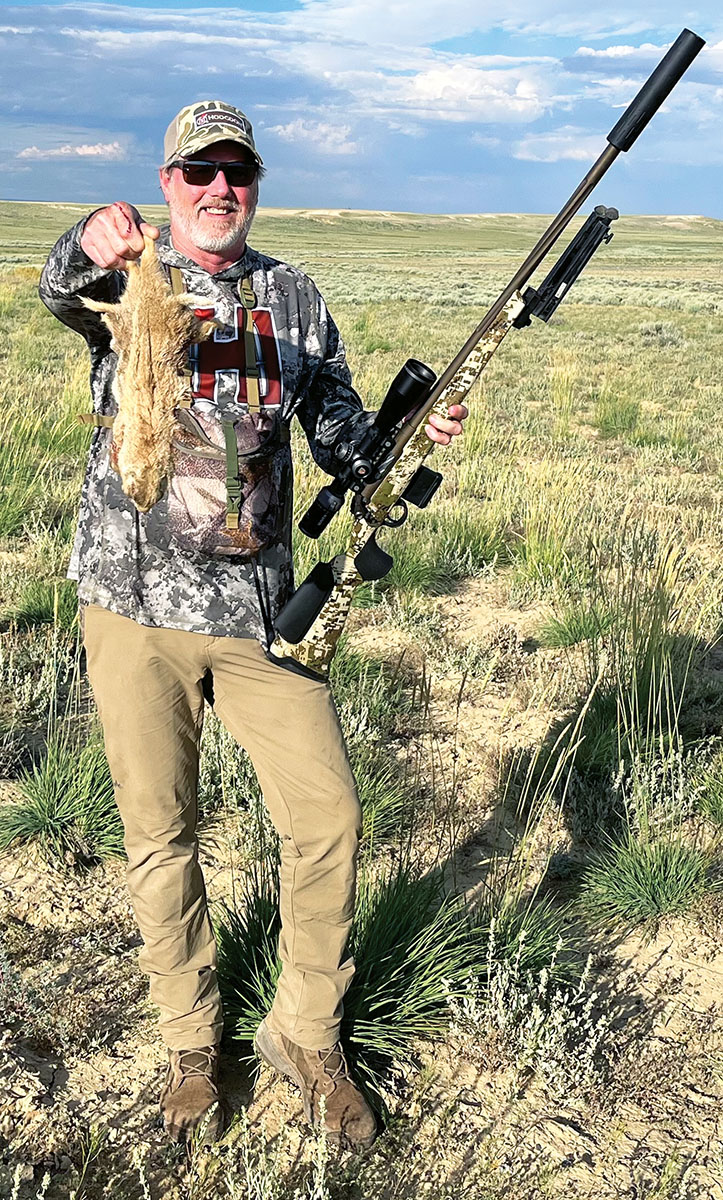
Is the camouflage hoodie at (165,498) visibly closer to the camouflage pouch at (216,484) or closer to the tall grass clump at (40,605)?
the camouflage pouch at (216,484)

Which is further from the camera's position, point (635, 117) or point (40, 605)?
point (40, 605)

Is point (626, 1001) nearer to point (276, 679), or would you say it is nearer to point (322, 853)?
point (322, 853)

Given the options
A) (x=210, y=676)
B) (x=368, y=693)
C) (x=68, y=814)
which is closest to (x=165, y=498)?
(x=210, y=676)

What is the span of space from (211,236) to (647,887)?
257 centimetres

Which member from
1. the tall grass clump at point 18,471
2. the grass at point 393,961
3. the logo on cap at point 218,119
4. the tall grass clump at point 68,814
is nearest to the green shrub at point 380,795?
the grass at point 393,961

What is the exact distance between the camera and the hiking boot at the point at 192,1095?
2.53m

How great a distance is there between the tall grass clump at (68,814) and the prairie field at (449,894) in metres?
0.01

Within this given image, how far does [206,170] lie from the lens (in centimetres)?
246

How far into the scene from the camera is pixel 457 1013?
287 centimetres

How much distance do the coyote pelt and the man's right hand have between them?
1.2 inches

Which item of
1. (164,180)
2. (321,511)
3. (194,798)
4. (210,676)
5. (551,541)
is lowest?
(551,541)

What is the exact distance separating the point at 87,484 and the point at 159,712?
2.09 ft

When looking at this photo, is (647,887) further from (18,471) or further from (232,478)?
(18,471)

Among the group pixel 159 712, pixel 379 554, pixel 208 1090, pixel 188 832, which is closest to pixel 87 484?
pixel 159 712
